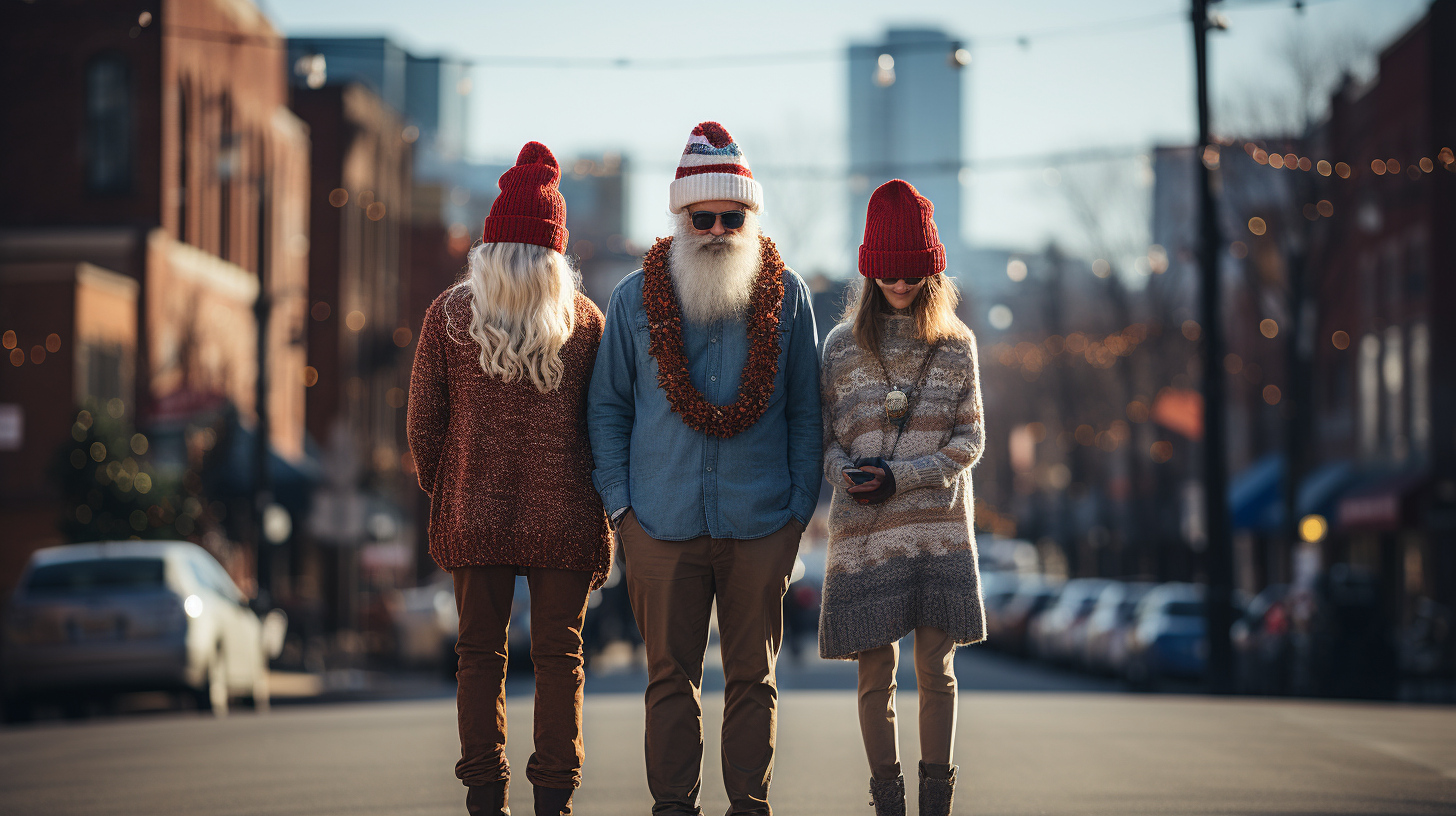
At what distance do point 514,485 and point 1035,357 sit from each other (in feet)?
142

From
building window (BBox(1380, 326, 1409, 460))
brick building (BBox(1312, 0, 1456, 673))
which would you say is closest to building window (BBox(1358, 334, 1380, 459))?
brick building (BBox(1312, 0, 1456, 673))

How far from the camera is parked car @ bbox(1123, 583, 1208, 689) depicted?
80.1ft

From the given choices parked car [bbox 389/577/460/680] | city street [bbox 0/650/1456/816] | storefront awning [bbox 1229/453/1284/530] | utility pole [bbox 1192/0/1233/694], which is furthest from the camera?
storefront awning [bbox 1229/453/1284/530]

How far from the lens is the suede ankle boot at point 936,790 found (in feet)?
19.3

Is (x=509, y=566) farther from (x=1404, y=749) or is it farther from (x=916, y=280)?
(x=1404, y=749)

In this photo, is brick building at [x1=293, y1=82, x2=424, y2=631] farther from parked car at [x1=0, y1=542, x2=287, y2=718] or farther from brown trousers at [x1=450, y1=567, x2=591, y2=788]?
brown trousers at [x1=450, y1=567, x2=591, y2=788]

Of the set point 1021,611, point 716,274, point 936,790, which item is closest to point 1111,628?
point 1021,611

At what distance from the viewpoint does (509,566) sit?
6020 mm

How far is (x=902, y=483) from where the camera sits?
5.96 meters

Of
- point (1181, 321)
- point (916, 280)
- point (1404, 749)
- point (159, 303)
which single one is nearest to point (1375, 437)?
point (1181, 321)

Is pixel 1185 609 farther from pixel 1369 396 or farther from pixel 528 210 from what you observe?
pixel 528 210

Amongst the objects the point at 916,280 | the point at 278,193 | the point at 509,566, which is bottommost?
the point at 509,566

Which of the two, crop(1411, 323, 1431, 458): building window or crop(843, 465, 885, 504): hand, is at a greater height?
crop(1411, 323, 1431, 458): building window

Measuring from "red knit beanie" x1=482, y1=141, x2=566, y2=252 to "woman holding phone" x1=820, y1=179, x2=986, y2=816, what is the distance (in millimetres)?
1001
